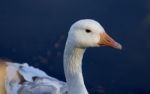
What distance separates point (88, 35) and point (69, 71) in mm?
323

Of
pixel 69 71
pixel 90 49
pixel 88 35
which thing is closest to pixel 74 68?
pixel 69 71

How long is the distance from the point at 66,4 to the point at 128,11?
0.53m

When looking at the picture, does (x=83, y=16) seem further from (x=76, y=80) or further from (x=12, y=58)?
(x=76, y=80)

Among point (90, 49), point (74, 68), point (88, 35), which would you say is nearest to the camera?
point (88, 35)

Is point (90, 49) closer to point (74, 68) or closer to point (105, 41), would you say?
point (74, 68)

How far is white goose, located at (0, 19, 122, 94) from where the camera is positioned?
334 centimetres

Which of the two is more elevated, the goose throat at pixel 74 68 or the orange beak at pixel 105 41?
the orange beak at pixel 105 41

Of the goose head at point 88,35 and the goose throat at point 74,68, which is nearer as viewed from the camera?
the goose head at point 88,35

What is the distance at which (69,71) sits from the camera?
354cm

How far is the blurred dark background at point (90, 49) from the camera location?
4.75m

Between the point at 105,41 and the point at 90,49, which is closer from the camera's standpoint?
the point at 105,41

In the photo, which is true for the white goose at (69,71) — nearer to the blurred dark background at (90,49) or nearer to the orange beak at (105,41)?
the orange beak at (105,41)

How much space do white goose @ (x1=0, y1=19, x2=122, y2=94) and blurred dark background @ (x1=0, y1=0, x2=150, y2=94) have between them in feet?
1.65

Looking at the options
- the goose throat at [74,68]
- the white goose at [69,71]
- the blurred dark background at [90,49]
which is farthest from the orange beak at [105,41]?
the blurred dark background at [90,49]
